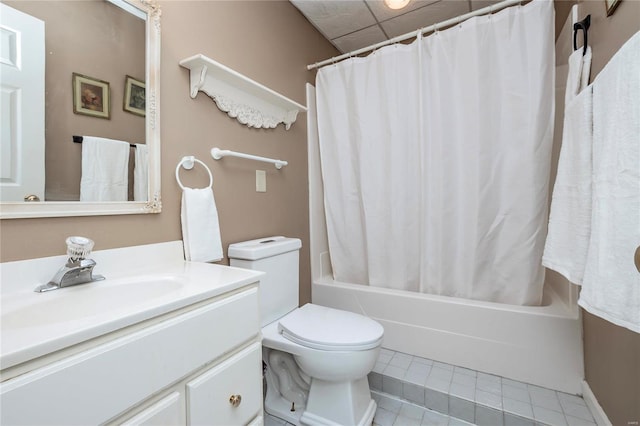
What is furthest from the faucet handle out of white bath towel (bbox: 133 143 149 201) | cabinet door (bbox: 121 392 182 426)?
cabinet door (bbox: 121 392 182 426)

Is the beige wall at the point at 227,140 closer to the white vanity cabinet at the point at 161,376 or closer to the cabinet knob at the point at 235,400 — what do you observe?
the white vanity cabinet at the point at 161,376

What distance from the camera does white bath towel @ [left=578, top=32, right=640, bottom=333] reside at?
671mm

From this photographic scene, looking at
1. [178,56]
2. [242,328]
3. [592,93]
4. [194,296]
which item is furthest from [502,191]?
[178,56]

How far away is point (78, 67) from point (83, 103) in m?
0.12

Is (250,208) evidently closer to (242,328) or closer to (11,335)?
(242,328)

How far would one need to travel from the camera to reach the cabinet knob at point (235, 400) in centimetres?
84

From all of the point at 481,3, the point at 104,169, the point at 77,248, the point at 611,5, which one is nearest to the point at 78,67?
the point at 104,169

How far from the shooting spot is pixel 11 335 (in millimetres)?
519

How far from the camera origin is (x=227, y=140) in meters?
1.44

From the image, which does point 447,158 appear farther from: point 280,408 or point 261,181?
point 280,408

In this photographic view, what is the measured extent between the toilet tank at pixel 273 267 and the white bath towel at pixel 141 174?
47 centimetres

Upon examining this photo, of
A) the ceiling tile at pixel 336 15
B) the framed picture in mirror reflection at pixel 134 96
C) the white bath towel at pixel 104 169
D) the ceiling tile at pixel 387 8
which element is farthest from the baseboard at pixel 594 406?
the ceiling tile at pixel 336 15

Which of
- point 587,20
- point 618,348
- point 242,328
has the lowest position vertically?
point 618,348

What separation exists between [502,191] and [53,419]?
187cm
